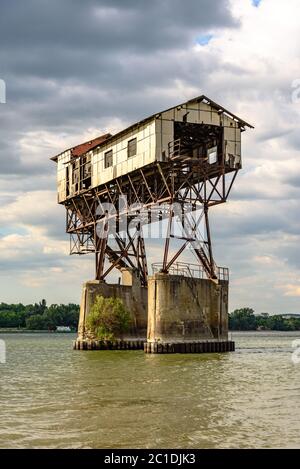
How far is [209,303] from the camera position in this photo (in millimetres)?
50031

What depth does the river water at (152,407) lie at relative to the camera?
17125 mm

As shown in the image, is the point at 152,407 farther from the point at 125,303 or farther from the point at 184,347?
the point at 125,303

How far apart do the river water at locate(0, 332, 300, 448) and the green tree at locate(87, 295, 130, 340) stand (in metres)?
16.9

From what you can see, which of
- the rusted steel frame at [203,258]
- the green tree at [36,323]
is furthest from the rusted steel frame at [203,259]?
the green tree at [36,323]

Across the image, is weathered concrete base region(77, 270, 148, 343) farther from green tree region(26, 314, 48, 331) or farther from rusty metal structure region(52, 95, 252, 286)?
green tree region(26, 314, 48, 331)

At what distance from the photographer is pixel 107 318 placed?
185ft

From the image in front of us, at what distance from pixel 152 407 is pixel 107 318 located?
34321mm

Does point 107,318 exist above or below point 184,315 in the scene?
below

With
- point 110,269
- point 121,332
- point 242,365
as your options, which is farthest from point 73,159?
point 242,365

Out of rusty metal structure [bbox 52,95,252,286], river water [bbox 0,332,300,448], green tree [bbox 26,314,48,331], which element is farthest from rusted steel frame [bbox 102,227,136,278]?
green tree [bbox 26,314,48,331]

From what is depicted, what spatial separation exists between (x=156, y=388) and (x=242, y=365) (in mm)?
13445

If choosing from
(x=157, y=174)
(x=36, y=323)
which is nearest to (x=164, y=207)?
(x=157, y=174)

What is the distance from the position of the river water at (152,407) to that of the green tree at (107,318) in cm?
1694
